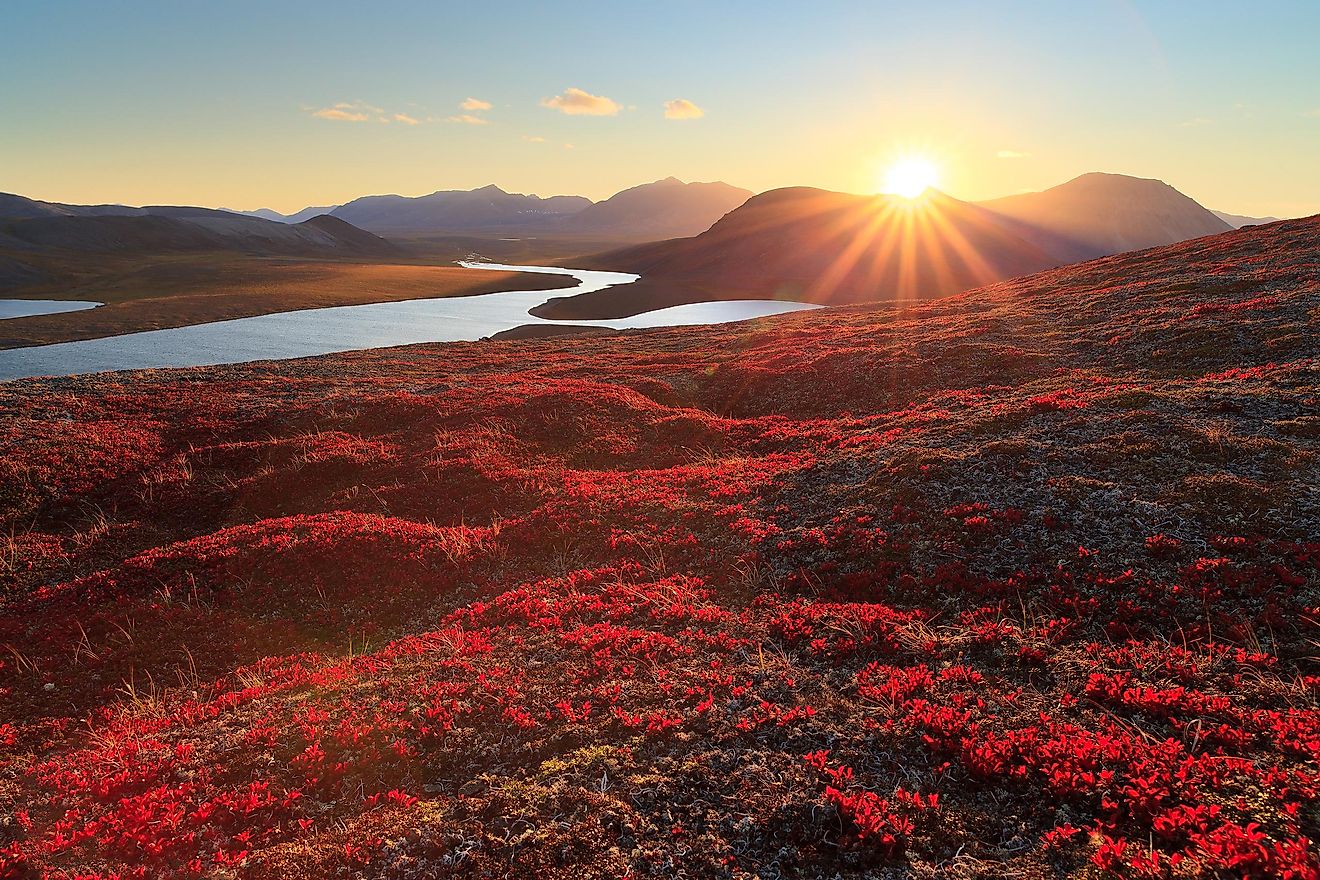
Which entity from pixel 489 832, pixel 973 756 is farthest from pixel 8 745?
pixel 973 756

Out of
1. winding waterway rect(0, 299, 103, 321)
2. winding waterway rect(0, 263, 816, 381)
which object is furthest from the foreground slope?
winding waterway rect(0, 299, 103, 321)

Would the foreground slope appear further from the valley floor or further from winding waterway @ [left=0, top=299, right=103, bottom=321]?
winding waterway @ [left=0, top=299, right=103, bottom=321]

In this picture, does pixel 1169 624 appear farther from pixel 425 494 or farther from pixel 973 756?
pixel 425 494

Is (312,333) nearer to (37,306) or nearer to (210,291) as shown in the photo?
(210,291)

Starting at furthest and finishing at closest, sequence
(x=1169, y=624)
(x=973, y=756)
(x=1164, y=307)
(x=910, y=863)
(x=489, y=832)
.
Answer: (x=1164, y=307) → (x=1169, y=624) → (x=973, y=756) → (x=489, y=832) → (x=910, y=863)

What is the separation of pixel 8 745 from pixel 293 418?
26.9 m

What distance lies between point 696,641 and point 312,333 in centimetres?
9283

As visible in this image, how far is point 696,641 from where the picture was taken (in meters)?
13.5

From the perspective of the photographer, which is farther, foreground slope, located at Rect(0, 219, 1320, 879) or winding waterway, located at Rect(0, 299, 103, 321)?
winding waterway, located at Rect(0, 299, 103, 321)

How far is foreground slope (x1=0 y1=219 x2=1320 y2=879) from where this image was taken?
8.21 m

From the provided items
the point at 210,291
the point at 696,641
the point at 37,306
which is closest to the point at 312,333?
the point at 210,291

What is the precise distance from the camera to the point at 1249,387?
2406 centimetres

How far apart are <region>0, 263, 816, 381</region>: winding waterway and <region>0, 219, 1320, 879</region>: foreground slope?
135 ft

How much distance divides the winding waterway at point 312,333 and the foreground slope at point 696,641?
4120 cm
